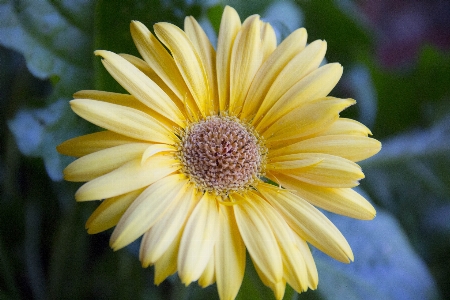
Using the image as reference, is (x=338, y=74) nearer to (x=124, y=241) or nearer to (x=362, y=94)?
(x=124, y=241)

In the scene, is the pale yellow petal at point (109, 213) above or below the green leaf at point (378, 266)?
above

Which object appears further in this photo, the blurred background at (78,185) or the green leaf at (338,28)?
the green leaf at (338,28)

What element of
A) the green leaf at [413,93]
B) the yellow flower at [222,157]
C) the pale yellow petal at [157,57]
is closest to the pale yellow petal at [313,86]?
the yellow flower at [222,157]

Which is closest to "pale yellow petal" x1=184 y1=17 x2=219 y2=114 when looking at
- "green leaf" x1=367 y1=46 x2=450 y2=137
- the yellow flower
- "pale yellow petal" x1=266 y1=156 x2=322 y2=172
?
the yellow flower

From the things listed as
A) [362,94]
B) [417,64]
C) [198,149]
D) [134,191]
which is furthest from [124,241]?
[417,64]

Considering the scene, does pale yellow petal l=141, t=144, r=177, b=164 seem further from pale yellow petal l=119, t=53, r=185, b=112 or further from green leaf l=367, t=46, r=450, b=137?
green leaf l=367, t=46, r=450, b=137

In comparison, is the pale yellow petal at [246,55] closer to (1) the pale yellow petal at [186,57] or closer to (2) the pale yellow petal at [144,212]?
(1) the pale yellow petal at [186,57]
